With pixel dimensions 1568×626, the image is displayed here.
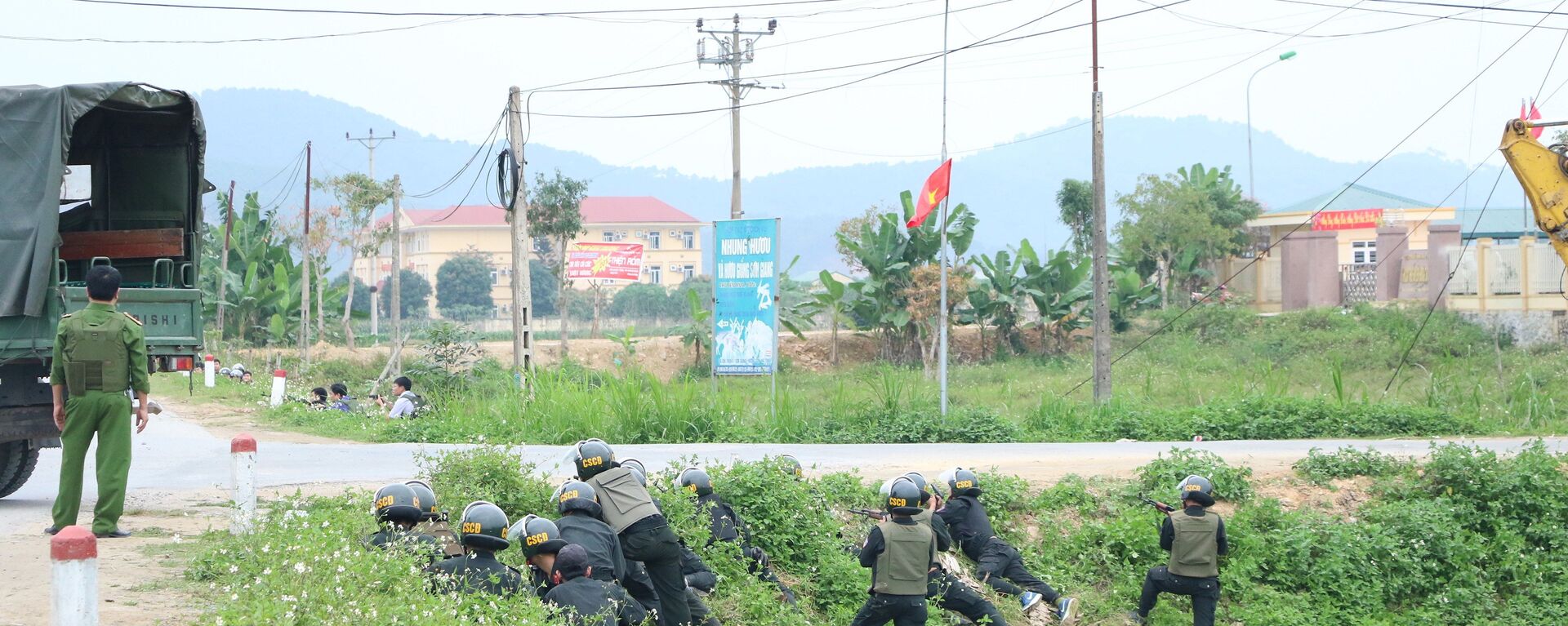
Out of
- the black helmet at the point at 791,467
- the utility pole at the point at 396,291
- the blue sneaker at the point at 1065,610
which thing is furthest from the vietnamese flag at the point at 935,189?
the utility pole at the point at 396,291

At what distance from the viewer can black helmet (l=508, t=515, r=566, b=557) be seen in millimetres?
6934

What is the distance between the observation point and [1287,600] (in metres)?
12.0

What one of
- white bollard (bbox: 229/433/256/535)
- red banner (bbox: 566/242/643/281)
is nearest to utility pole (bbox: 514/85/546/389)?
white bollard (bbox: 229/433/256/535)

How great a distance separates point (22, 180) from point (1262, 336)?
29917 mm

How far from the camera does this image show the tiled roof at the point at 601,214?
92.3 meters

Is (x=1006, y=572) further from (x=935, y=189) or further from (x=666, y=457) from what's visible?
(x=935, y=189)

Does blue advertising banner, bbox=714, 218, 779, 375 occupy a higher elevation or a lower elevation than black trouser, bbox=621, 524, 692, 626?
higher

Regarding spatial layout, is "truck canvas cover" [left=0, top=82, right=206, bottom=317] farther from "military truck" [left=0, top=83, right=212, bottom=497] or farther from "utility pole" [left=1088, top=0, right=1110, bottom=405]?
"utility pole" [left=1088, top=0, right=1110, bottom=405]

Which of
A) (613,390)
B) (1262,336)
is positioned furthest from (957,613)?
(1262,336)

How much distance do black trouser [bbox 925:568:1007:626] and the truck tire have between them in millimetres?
7501

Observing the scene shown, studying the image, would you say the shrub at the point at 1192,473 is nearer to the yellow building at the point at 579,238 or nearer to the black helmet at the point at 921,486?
the black helmet at the point at 921,486

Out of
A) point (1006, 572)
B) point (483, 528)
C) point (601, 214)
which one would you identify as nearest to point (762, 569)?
point (1006, 572)

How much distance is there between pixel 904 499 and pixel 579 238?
85556mm

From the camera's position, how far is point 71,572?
4.48 m
